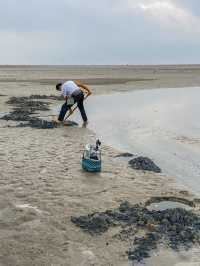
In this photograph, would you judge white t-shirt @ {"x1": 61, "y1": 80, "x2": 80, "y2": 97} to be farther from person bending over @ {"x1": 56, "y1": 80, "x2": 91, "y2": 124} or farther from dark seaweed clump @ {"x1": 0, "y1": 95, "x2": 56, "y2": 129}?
dark seaweed clump @ {"x1": 0, "y1": 95, "x2": 56, "y2": 129}

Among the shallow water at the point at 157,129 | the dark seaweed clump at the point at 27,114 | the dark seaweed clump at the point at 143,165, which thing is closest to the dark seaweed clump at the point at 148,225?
the shallow water at the point at 157,129

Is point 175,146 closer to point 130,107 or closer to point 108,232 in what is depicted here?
point 108,232

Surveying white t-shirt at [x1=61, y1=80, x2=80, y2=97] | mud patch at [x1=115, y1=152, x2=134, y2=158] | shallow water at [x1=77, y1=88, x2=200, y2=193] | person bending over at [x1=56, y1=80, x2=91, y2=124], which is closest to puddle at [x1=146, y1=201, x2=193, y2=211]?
shallow water at [x1=77, y1=88, x2=200, y2=193]

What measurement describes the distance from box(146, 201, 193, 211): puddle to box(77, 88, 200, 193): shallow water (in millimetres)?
953

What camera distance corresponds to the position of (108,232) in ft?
24.8

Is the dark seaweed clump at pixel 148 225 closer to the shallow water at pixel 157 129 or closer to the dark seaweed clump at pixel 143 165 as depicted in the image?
the shallow water at pixel 157 129

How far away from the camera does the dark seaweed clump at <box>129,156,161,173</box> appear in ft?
38.1

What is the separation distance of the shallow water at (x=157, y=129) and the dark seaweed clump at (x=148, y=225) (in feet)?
6.69

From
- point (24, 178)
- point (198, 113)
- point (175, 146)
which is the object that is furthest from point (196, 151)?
point (198, 113)

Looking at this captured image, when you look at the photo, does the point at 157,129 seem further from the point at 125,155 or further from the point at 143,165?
the point at 143,165

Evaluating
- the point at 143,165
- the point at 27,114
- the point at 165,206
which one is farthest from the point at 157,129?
the point at 165,206

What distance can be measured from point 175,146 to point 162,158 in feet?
5.84

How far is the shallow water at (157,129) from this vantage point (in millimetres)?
12672

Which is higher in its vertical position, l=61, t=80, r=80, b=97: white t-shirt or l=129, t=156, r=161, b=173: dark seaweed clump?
l=61, t=80, r=80, b=97: white t-shirt
